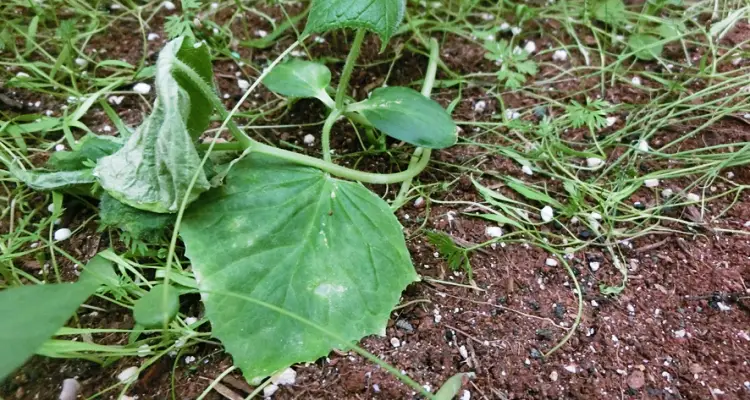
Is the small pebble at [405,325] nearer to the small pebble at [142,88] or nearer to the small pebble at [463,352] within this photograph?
the small pebble at [463,352]

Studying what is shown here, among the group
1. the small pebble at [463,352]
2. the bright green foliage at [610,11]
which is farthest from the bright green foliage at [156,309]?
the bright green foliage at [610,11]

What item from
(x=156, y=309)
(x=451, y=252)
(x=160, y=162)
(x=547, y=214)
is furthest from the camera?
(x=547, y=214)

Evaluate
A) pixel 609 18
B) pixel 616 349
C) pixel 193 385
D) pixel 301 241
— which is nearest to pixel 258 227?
pixel 301 241

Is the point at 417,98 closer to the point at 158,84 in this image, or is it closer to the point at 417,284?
the point at 417,284

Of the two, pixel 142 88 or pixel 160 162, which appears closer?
pixel 160 162

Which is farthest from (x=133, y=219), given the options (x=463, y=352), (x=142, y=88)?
(x=463, y=352)

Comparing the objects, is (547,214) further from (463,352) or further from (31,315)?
(31,315)
